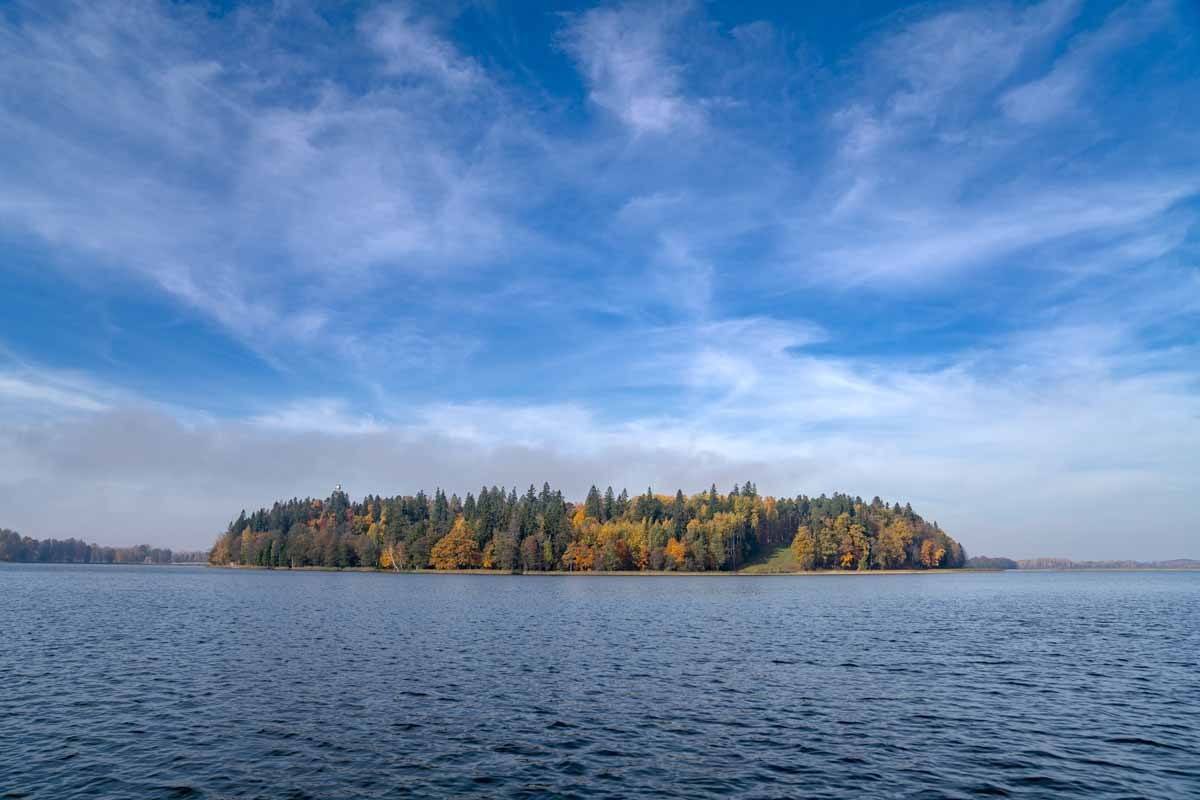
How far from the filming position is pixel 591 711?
3722 cm

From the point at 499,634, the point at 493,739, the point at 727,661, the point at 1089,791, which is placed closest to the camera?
the point at 1089,791

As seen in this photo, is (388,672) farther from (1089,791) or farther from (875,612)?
(875,612)

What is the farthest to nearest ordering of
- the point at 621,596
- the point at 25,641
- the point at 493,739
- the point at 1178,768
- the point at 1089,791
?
the point at 621,596, the point at 25,641, the point at 493,739, the point at 1178,768, the point at 1089,791

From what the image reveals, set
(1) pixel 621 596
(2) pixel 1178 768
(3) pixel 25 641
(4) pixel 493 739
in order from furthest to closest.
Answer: (1) pixel 621 596, (3) pixel 25 641, (4) pixel 493 739, (2) pixel 1178 768

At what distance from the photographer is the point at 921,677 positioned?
154 ft

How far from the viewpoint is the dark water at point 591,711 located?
26641 mm

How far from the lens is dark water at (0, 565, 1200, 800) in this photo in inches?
1049

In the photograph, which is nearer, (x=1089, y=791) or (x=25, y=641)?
(x=1089, y=791)

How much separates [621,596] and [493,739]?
3998 inches

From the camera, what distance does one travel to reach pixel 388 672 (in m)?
48.1

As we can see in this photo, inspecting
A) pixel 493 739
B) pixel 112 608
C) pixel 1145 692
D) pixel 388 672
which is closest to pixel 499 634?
pixel 388 672

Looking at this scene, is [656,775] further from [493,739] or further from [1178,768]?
[1178,768]

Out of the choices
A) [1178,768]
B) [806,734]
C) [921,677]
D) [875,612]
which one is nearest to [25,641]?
[806,734]

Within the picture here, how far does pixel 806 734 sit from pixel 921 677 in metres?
19.1
